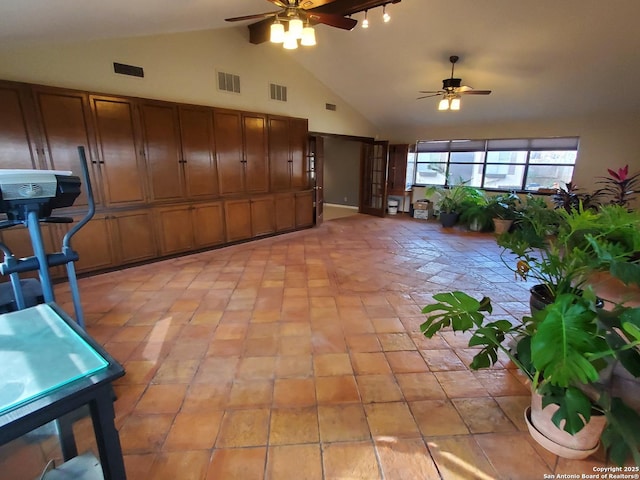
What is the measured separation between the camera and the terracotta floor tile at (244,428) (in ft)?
5.26

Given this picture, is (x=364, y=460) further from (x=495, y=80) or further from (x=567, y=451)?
(x=495, y=80)

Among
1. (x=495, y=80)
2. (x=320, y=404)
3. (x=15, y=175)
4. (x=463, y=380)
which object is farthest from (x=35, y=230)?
(x=495, y=80)

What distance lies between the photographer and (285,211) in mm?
5938

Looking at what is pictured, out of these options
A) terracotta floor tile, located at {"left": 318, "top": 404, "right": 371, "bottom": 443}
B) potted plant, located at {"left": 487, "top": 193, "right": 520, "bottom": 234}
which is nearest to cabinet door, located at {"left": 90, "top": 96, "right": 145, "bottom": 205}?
terracotta floor tile, located at {"left": 318, "top": 404, "right": 371, "bottom": 443}

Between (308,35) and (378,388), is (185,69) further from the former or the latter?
(378,388)

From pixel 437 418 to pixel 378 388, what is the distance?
37 centimetres

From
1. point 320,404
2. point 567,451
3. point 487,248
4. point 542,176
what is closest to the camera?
point 567,451

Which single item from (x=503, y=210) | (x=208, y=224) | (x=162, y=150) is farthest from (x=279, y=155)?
(x=503, y=210)

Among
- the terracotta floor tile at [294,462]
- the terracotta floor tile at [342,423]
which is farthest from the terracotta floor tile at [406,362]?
the terracotta floor tile at [294,462]

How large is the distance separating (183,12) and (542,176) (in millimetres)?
7117

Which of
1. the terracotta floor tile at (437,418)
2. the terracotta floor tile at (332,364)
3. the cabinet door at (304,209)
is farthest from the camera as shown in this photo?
the cabinet door at (304,209)

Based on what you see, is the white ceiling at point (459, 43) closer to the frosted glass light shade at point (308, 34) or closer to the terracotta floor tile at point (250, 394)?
the frosted glass light shade at point (308, 34)

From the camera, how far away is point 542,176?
6.63 meters

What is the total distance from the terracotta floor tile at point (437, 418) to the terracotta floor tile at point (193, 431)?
1.12 m
